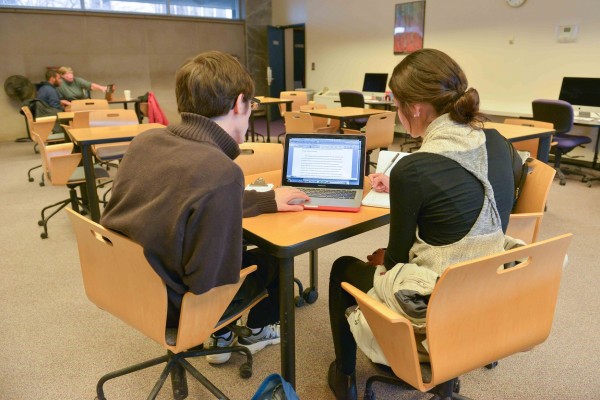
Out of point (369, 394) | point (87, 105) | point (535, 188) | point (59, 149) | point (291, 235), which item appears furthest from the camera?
point (87, 105)

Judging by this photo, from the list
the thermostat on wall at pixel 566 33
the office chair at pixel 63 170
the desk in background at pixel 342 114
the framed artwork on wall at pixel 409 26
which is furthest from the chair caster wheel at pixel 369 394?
the framed artwork on wall at pixel 409 26

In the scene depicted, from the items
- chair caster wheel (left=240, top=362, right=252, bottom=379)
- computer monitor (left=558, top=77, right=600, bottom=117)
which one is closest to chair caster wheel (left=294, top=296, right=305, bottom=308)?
chair caster wheel (left=240, top=362, right=252, bottom=379)

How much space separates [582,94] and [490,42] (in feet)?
5.12

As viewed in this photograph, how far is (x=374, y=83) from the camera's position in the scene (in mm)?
7211

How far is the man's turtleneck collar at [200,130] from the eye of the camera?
49.3 inches

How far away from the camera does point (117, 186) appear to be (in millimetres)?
1299

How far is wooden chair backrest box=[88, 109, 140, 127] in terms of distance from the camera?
155 inches

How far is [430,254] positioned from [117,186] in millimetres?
904

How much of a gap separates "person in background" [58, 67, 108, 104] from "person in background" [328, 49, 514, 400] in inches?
253

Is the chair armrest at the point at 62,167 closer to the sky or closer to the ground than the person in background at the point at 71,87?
closer to the ground

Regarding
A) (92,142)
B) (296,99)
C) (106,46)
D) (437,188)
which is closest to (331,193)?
(437,188)

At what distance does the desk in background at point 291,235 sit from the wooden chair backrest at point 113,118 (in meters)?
2.84

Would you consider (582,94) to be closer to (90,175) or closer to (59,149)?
(90,175)

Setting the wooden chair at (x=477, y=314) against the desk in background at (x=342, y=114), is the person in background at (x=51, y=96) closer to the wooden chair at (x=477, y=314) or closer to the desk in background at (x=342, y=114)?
the desk in background at (x=342, y=114)
